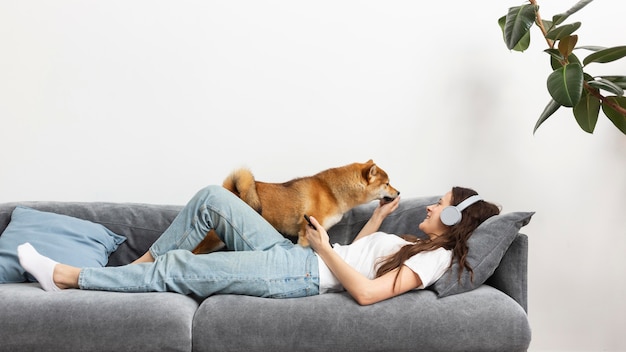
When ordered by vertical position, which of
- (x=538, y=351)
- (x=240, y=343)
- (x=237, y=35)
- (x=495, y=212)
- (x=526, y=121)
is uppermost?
(x=237, y=35)

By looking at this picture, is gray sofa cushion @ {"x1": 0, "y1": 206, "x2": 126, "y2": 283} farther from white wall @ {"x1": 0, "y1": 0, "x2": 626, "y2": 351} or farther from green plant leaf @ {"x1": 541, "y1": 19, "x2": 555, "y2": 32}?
green plant leaf @ {"x1": 541, "y1": 19, "x2": 555, "y2": 32}

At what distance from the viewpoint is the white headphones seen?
230 centimetres

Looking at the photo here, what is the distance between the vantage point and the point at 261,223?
2.49 m

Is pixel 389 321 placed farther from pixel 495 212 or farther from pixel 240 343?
pixel 495 212

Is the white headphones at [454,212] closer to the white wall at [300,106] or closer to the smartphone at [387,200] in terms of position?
the smartphone at [387,200]

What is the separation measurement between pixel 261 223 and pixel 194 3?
1249 millimetres

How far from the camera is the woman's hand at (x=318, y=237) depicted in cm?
225

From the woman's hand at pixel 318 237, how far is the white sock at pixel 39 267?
2.88 feet

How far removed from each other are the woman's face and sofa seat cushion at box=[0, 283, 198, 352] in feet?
3.07

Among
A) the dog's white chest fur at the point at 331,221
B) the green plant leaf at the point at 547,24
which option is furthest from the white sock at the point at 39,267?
the green plant leaf at the point at 547,24

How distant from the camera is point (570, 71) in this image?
2.48m

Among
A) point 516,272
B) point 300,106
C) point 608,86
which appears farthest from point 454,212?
point 300,106

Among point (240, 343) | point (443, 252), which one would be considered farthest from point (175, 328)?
point (443, 252)

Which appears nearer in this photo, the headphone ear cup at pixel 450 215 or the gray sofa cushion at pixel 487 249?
the gray sofa cushion at pixel 487 249
